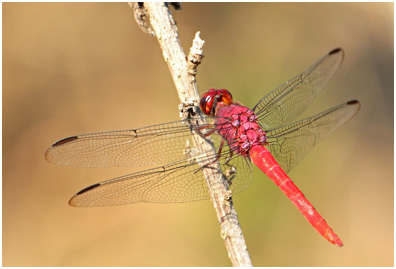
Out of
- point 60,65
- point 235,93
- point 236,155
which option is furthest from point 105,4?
point 236,155

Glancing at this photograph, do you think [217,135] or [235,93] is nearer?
[217,135]

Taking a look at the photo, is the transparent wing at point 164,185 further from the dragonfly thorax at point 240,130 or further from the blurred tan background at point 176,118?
the blurred tan background at point 176,118

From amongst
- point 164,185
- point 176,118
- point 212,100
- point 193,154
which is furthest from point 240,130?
point 176,118

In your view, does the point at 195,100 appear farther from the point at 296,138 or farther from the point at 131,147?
the point at 296,138

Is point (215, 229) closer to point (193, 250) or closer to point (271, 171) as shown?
point (193, 250)

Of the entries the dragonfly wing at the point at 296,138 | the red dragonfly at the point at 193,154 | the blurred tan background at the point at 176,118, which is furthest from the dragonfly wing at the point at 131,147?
the blurred tan background at the point at 176,118

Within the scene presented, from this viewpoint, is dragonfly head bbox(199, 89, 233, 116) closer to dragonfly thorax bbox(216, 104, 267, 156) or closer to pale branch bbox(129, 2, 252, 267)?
dragonfly thorax bbox(216, 104, 267, 156)
